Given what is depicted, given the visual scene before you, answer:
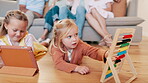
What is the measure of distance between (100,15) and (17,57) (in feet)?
3.85

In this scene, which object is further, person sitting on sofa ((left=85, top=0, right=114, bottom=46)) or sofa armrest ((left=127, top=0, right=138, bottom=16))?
sofa armrest ((left=127, top=0, right=138, bottom=16))

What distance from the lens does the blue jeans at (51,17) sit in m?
1.94

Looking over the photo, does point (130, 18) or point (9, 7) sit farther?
point (9, 7)

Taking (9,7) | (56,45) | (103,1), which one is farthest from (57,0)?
(56,45)

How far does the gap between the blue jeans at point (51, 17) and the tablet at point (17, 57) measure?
100 cm

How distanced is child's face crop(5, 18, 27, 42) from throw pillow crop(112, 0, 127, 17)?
1352mm

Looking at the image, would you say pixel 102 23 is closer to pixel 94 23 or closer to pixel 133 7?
pixel 94 23

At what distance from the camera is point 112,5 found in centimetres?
212

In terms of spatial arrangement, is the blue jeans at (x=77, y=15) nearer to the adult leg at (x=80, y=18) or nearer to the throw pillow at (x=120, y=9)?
the adult leg at (x=80, y=18)

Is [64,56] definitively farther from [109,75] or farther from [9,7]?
[9,7]

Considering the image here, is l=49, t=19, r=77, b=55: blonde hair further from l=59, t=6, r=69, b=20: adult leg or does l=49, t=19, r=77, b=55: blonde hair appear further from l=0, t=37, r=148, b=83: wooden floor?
l=59, t=6, r=69, b=20: adult leg

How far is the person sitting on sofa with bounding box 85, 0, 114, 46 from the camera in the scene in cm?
185

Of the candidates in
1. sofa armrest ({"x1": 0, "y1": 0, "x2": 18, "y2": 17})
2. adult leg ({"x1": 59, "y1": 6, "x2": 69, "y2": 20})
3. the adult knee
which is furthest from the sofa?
sofa armrest ({"x1": 0, "y1": 0, "x2": 18, "y2": 17})

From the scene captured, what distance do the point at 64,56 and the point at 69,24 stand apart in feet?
0.70
